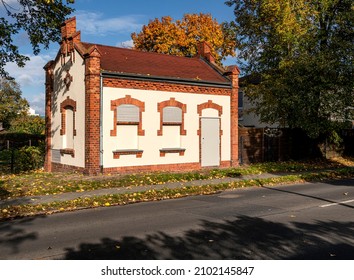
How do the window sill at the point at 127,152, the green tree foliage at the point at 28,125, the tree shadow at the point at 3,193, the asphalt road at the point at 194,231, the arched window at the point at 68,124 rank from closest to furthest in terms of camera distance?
the asphalt road at the point at 194,231, the tree shadow at the point at 3,193, the window sill at the point at 127,152, the arched window at the point at 68,124, the green tree foliage at the point at 28,125

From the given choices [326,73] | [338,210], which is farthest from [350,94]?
[338,210]

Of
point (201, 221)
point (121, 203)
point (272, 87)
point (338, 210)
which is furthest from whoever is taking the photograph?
point (272, 87)

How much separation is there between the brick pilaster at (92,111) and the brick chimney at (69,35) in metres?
2.31

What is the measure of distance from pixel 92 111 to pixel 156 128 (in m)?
3.23

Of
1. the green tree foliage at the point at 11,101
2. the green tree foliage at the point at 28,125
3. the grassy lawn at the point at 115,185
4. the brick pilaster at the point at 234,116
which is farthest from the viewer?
the green tree foliage at the point at 11,101

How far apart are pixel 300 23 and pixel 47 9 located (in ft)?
45.9

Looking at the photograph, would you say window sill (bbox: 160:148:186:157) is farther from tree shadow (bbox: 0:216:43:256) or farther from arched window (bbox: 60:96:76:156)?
tree shadow (bbox: 0:216:43:256)

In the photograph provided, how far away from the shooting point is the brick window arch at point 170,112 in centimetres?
1809

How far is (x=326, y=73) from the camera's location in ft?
66.2

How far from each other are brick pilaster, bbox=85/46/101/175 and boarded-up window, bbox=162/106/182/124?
11.1 ft

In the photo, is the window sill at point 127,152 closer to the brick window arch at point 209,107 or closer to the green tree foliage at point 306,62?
the brick window arch at point 209,107

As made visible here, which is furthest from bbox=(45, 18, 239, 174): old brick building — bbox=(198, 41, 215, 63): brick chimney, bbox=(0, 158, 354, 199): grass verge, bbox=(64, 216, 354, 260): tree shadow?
bbox=(64, 216, 354, 260): tree shadow

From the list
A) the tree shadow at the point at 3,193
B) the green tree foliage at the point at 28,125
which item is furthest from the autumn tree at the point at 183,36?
the tree shadow at the point at 3,193
